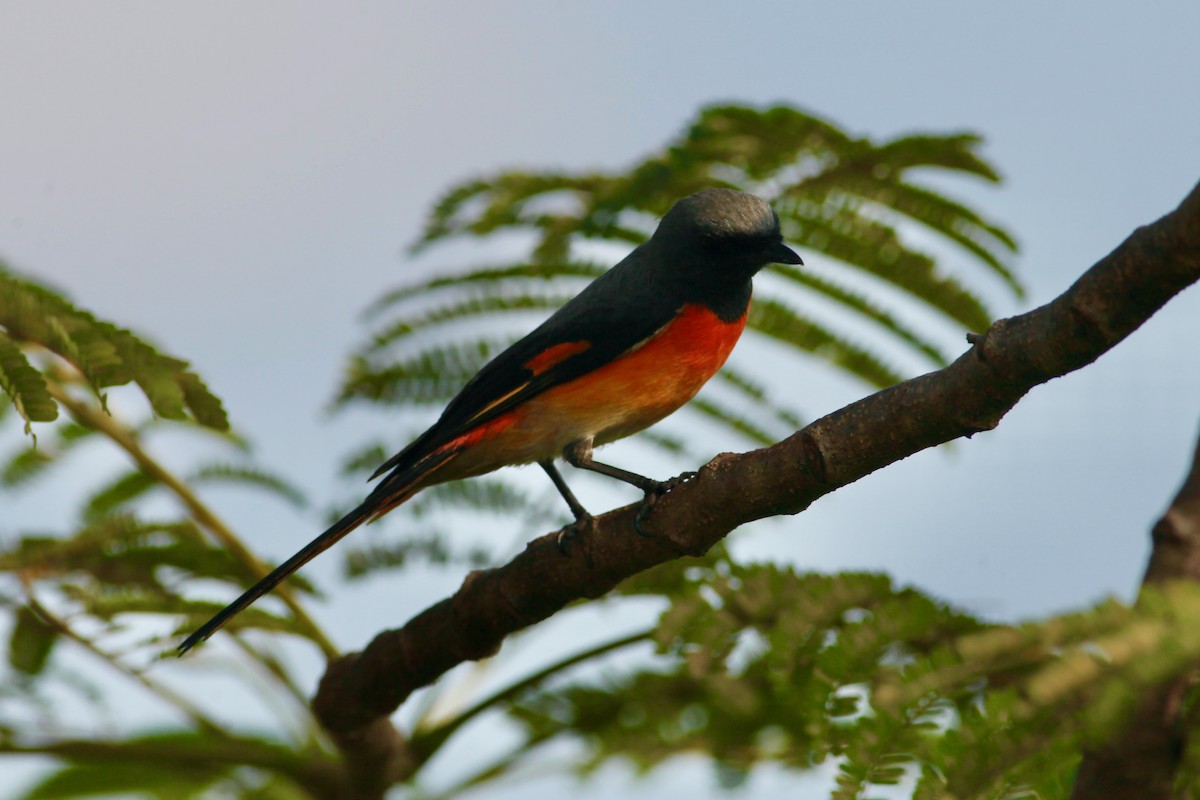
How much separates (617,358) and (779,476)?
1473 millimetres

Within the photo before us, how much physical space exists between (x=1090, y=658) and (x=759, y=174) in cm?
294

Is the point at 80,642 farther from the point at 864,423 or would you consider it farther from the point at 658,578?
the point at 864,423

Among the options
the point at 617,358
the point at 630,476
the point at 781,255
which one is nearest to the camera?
the point at 630,476

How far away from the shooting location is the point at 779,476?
2797 millimetres

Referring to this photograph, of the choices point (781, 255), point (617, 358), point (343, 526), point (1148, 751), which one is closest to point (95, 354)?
point (343, 526)

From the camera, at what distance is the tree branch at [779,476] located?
7.38 feet

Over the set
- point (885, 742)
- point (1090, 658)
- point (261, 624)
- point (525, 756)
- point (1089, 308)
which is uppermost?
point (261, 624)

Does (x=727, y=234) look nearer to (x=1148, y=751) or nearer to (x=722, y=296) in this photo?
(x=722, y=296)

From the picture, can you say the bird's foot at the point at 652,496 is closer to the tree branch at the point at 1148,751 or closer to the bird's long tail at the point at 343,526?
the bird's long tail at the point at 343,526

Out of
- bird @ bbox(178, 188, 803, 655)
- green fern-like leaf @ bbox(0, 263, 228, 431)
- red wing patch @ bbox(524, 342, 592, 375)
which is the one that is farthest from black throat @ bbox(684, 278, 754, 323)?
green fern-like leaf @ bbox(0, 263, 228, 431)

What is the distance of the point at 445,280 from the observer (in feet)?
16.4

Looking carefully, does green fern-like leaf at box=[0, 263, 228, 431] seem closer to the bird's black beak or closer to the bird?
the bird

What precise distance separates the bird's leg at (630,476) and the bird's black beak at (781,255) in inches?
36.5

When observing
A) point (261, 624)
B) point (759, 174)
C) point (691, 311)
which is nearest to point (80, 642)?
point (261, 624)
